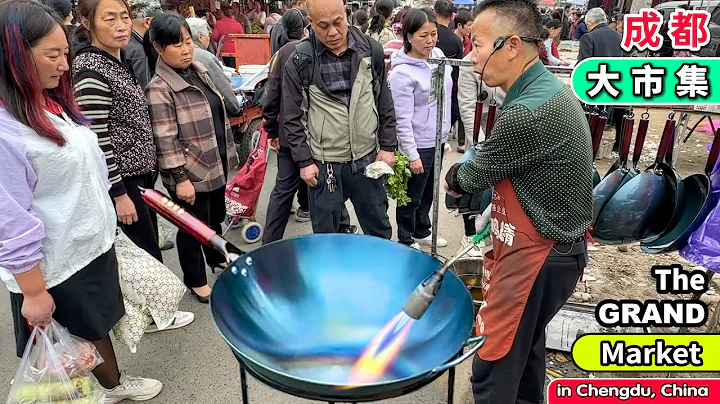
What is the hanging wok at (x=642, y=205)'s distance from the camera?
220 centimetres

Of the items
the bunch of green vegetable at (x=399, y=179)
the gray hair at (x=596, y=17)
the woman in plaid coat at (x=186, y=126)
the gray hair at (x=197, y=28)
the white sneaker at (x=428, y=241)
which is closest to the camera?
the woman in plaid coat at (x=186, y=126)

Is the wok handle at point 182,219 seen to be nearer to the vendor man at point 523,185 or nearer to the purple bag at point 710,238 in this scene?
the vendor man at point 523,185

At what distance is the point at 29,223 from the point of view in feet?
4.93

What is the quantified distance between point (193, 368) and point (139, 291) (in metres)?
0.56

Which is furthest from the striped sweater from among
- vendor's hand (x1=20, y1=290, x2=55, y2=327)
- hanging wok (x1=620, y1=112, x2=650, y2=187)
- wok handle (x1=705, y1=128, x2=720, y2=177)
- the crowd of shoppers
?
wok handle (x1=705, y1=128, x2=720, y2=177)

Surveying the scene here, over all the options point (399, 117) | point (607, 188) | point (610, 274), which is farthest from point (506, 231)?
point (610, 274)

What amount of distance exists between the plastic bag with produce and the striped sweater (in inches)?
28.1

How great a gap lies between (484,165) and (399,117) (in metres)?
1.61

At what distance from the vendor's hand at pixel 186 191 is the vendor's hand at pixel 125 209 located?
282 mm

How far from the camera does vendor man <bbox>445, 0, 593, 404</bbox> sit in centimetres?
158

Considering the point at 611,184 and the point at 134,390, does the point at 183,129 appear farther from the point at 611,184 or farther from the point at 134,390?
the point at 611,184

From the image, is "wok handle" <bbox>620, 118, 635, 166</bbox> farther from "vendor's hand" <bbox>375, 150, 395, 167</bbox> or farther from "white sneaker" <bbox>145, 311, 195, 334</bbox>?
"white sneaker" <bbox>145, 311, 195, 334</bbox>

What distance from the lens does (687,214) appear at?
92.5 inches

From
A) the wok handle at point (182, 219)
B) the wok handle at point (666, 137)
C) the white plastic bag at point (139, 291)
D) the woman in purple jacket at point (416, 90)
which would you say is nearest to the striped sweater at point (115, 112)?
the white plastic bag at point (139, 291)
